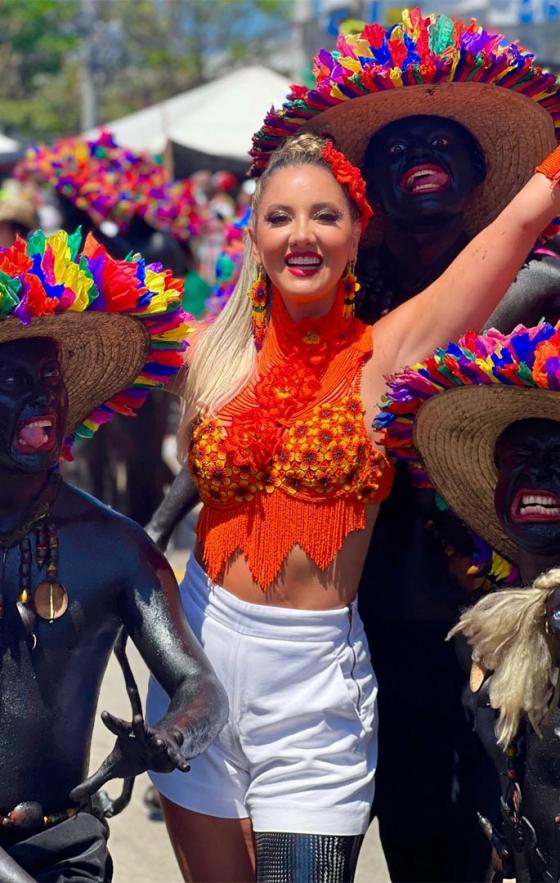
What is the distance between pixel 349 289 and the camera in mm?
3225

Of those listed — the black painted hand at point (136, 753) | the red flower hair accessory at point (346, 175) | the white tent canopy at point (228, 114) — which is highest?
the red flower hair accessory at point (346, 175)

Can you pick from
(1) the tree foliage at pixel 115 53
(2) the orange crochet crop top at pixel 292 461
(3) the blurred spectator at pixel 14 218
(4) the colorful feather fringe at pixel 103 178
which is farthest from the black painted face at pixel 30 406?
(1) the tree foliage at pixel 115 53

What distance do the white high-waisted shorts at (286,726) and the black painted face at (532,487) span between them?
0.44 metres

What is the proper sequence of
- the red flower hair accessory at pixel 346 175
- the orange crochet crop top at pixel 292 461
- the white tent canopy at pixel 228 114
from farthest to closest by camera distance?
the white tent canopy at pixel 228 114, the red flower hair accessory at pixel 346 175, the orange crochet crop top at pixel 292 461

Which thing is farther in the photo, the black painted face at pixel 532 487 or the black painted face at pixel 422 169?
the black painted face at pixel 422 169

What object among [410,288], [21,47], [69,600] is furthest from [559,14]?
[21,47]

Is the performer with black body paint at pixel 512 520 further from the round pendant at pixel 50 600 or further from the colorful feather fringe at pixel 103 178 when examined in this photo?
the colorful feather fringe at pixel 103 178

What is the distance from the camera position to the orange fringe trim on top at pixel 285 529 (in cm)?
307

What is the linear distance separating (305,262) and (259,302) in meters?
0.19

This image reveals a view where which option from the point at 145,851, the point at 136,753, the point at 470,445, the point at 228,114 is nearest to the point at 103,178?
the point at 145,851

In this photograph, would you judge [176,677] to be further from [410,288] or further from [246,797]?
[410,288]

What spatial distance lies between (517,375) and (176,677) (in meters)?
0.84

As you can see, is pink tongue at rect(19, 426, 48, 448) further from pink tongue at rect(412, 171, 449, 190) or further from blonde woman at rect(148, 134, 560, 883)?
pink tongue at rect(412, 171, 449, 190)

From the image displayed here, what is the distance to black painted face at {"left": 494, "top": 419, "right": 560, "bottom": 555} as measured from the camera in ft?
9.21
